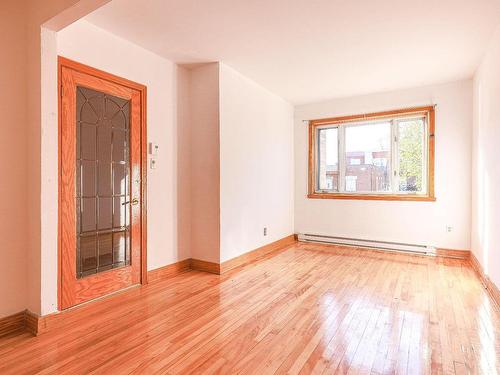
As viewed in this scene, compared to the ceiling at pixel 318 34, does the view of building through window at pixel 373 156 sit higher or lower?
lower

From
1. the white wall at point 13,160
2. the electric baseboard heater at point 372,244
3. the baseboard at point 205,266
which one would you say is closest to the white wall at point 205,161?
the baseboard at point 205,266

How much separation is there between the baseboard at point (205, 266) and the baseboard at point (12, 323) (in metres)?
1.88

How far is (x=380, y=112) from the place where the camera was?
488 centimetres

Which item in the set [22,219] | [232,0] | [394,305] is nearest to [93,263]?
[22,219]

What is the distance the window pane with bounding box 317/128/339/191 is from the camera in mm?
5410

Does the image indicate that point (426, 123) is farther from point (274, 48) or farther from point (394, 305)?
point (394, 305)

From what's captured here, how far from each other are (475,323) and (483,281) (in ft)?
4.21

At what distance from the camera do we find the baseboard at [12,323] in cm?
217

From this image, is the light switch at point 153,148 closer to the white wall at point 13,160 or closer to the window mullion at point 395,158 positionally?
the white wall at point 13,160

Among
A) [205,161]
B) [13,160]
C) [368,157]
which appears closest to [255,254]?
[205,161]

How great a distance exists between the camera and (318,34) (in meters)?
2.94

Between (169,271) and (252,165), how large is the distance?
6.21 ft

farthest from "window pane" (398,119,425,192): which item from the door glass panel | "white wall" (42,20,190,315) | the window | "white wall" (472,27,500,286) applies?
the door glass panel

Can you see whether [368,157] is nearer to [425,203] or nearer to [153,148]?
[425,203]
